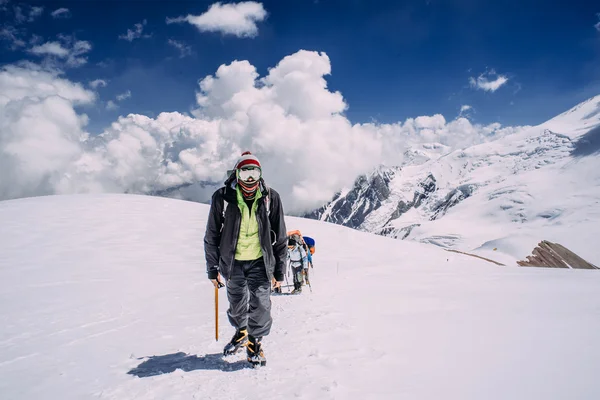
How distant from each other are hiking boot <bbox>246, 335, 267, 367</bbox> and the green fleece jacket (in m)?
1.17

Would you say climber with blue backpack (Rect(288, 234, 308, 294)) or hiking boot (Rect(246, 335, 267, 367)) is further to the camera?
climber with blue backpack (Rect(288, 234, 308, 294))

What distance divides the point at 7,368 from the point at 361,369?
17.0 feet

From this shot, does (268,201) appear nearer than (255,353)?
No

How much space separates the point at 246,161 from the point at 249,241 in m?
1.18

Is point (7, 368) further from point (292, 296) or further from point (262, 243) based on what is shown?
point (292, 296)

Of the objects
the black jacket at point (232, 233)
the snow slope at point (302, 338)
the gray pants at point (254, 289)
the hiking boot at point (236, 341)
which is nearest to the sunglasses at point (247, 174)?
the black jacket at point (232, 233)

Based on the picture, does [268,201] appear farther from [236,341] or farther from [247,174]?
[236,341]

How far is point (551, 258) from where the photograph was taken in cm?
4819

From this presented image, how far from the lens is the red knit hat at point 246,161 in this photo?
4.70 meters

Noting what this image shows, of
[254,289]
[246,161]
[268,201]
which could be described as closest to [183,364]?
[254,289]

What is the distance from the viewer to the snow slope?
3836 mm

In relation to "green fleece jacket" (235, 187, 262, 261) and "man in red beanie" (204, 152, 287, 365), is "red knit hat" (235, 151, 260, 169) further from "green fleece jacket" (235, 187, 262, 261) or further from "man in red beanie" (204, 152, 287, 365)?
"green fleece jacket" (235, 187, 262, 261)

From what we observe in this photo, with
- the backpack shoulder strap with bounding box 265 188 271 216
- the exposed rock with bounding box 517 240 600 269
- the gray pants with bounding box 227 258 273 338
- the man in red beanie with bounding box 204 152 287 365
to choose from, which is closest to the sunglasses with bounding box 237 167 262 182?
the man in red beanie with bounding box 204 152 287 365

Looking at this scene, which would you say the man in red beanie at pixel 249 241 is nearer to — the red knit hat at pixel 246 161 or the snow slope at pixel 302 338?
the red knit hat at pixel 246 161
